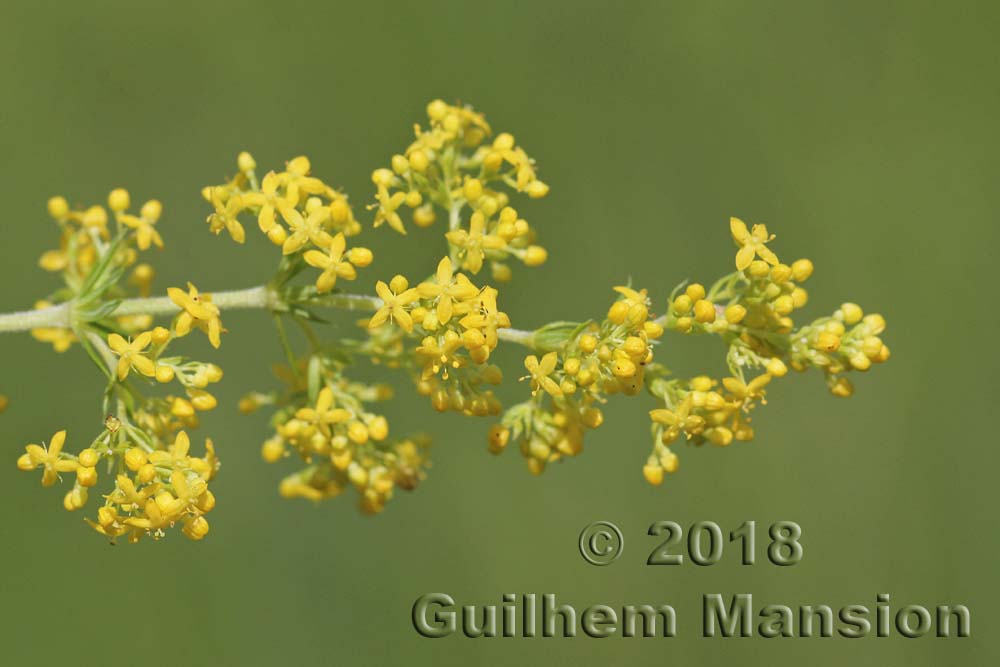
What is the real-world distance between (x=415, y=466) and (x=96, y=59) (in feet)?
23.0

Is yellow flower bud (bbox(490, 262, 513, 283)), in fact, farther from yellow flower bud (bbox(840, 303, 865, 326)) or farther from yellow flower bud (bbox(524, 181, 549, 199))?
yellow flower bud (bbox(840, 303, 865, 326))

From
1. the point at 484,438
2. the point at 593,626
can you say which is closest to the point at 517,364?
the point at 484,438

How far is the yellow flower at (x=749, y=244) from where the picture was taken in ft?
16.2

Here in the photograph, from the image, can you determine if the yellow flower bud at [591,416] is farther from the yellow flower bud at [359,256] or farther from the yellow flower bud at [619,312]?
the yellow flower bud at [359,256]

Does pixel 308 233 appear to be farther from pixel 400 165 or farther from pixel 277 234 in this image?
pixel 400 165

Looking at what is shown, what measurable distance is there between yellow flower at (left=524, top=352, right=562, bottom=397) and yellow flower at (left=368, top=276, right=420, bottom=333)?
1.74 ft

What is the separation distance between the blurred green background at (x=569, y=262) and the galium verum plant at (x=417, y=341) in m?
4.34

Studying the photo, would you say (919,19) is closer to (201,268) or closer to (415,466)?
(201,268)

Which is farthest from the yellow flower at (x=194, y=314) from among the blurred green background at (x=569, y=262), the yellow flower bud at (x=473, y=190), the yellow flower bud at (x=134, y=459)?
the blurred green background at (x=569, y=262)

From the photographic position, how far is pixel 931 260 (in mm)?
11312

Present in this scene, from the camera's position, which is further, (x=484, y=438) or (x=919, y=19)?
(x=919, y=19)

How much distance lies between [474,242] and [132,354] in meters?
1.54
